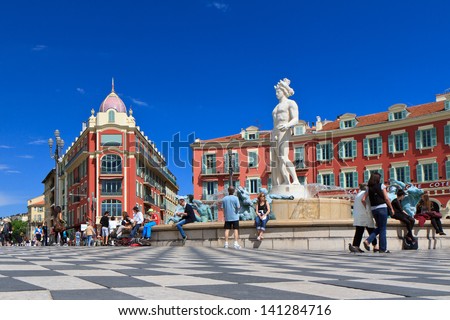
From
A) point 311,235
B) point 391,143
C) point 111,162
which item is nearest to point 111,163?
point 111,162

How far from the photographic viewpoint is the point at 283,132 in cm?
1834

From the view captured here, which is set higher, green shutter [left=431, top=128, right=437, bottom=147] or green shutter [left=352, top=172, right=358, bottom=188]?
green shutter [left=431, top=128, right=437, bottom=147]

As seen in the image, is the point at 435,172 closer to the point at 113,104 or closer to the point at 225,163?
the point at 225,163

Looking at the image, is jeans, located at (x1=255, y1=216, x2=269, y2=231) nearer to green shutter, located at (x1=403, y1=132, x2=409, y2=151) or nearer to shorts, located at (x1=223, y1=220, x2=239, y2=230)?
shorts, located at (x1=223, y1=220, x2=239, y2=230)

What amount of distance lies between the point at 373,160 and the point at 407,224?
44228 mm

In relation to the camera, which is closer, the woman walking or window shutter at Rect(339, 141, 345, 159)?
the woman walking

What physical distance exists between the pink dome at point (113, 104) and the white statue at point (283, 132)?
5556 centimetres

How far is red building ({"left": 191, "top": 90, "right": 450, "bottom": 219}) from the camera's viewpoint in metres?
52.2

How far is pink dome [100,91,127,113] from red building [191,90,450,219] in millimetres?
12398

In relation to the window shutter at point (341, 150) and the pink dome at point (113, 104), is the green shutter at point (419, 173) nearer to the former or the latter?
the window shutter at point (341, 150)

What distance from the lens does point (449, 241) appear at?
16172 millimetres

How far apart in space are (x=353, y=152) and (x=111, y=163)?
2917 cm

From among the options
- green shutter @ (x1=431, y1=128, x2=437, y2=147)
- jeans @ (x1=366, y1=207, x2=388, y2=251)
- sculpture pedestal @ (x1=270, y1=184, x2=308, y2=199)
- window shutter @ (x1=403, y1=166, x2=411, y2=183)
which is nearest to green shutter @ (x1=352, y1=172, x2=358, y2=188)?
window shutter @ (x1=403, y1=166, x2=411, y2=183)
